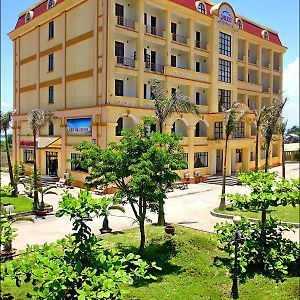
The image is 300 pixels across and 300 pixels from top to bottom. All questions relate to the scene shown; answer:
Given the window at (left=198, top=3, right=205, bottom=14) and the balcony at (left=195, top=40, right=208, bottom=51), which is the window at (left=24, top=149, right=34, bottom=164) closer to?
the balcony at (left=195, top=40, right=208, bottom=51)

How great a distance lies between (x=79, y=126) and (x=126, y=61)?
20.5 ft

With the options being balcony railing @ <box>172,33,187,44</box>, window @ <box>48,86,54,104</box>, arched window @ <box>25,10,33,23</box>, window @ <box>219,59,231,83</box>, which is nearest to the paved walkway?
window @ <box>48,86,54,104</box>

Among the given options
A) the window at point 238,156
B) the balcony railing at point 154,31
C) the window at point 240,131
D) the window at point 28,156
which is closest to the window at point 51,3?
the balcony railing at point 154,31

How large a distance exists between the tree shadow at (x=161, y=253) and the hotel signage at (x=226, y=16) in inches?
1060

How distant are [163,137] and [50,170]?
21.8 meters

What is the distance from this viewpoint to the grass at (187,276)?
1023 cm

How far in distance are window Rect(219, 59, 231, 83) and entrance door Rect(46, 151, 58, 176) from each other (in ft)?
56.9

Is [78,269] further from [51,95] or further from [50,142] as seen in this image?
Answer: [51,95]

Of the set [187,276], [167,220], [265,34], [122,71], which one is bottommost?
[187,276]

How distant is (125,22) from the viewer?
91.5 ft

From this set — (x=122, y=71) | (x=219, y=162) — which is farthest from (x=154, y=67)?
(x=219, y=162)

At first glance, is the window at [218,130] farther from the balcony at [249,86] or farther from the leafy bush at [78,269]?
the leafy bush at [78,269]

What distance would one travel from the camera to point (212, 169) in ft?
112

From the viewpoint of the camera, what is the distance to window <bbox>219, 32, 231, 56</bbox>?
116 ft
